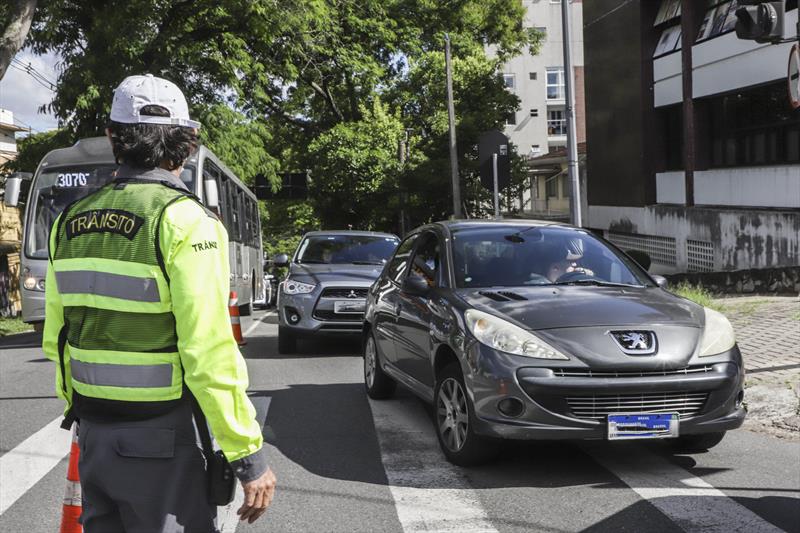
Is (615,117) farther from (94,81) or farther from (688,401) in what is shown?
(688,401)

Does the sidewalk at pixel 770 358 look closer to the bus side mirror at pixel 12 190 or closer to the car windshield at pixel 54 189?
the car windshield at pixel 54 189

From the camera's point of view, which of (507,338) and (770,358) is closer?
Result: (507,338)

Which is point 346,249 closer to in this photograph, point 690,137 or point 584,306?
point 584,306

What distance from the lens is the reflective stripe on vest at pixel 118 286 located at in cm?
245

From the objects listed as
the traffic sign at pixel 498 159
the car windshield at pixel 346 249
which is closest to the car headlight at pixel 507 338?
the car windshield at pixel 346 249

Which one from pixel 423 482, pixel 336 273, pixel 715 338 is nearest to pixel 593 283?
pixel 715 338

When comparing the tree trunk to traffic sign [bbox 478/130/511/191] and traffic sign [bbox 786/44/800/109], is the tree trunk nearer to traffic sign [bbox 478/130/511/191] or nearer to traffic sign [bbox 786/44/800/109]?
traffic sign [bbox 478/130/511/191]

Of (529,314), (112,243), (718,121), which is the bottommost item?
(529,314)

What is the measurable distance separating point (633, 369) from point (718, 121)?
62.3ft

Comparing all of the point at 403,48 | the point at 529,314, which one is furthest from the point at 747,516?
the point at 403,48

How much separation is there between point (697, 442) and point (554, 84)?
6411cm

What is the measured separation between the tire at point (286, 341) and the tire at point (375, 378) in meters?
3.56

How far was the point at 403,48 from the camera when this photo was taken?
35906mm

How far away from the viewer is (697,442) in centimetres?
612
